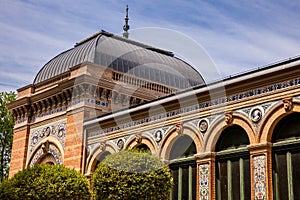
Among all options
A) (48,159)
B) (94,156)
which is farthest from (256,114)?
(48,159)

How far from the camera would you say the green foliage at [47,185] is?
21.5 metres

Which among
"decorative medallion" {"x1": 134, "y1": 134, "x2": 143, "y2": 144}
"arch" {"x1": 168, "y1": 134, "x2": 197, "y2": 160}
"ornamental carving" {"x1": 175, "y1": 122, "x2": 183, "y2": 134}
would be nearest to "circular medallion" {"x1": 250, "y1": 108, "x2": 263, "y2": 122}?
"arch" {"x1": 168, "y1": 134, "x2": 197, "y2": 160}

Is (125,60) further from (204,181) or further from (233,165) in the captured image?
(233,165)

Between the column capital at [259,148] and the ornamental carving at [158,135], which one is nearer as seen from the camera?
the column capital at [259,148]

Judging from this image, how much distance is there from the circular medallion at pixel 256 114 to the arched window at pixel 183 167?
3.39 meters

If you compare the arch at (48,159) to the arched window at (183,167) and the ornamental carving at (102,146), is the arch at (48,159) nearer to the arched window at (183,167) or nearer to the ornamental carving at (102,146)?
the ornamental carving at (102,146)

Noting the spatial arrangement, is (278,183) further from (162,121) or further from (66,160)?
(66,160)

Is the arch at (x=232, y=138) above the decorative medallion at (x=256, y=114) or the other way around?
the other way around

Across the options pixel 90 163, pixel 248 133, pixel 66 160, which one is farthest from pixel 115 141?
pixel 248 133

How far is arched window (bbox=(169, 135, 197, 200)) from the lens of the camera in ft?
66.6

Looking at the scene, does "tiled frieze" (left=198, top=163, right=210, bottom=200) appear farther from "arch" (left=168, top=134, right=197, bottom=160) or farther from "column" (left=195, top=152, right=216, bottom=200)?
"arch" (left=168, top=134, right=197, bottom=160)

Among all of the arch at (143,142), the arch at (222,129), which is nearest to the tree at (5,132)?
the arch at (143,142)

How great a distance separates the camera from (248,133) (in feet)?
59.5

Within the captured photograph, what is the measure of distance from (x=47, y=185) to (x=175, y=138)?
238 inches
